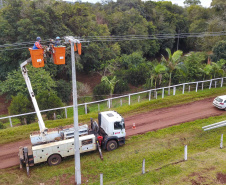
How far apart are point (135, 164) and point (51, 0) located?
100 ft

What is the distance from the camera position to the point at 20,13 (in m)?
32.0

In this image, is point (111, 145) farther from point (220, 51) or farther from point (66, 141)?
point (220, 51)

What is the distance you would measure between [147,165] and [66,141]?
16.9ft

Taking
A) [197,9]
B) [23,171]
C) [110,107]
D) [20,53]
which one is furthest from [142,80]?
[197,9]

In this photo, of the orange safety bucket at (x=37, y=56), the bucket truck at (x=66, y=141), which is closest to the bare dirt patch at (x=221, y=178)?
the bucket truck at (x=66, y=141)

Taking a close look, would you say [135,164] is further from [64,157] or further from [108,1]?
[108,1]

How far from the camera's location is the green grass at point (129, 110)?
58.0 feet

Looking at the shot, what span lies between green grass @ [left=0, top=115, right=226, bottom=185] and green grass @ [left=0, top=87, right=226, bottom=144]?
14.5ft

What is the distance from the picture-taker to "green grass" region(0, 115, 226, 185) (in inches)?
496

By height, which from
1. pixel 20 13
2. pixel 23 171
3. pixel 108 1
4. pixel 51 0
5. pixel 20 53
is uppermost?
pixel 108 1

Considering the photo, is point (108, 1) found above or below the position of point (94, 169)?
above

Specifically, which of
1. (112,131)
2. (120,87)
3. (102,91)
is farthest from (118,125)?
(120,87)

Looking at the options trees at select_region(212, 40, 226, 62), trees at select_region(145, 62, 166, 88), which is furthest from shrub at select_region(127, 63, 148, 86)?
trees at select_region(212, 40, 226, 62)

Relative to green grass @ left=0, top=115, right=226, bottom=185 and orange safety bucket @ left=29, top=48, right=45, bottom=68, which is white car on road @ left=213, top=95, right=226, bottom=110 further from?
orange safety bucket @ left=29, top=48, right=45, bottom=68
